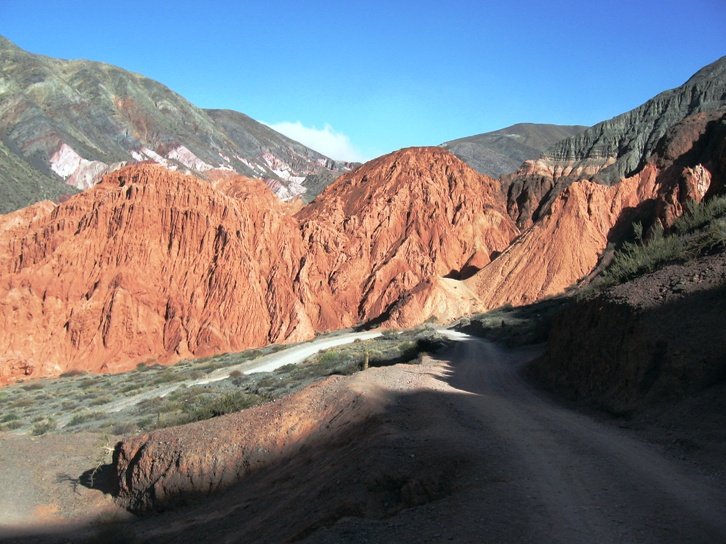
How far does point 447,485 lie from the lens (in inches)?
296

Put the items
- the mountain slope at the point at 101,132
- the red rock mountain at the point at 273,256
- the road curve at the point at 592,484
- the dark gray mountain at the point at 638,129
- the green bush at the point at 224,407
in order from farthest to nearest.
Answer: the mountain slope at the point at 101,132
the dark gray mountain at the point at 638,129
the red rock mountain at the point at 273,256
the green bush at the point at 224,407
the road curve at the point at 592,484

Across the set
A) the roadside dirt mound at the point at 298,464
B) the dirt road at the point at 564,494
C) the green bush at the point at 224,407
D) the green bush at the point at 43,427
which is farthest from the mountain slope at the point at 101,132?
the dirt road at the point at 564,494

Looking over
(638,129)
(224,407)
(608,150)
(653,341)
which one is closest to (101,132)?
(608,150)

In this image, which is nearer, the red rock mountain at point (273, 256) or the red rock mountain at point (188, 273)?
the red rock mountain at point (188, 273)

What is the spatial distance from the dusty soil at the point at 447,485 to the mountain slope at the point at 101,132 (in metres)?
74.7

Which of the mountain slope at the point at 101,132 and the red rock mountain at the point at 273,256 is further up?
the mountain slope at the point at 101,132

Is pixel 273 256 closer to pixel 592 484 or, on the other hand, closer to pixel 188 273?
pixel 188 273

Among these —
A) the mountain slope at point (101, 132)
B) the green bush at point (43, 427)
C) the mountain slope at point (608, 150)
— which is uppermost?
the mountain slope at point (101, 132)

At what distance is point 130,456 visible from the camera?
12.6 m

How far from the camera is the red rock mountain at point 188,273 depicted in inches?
1642

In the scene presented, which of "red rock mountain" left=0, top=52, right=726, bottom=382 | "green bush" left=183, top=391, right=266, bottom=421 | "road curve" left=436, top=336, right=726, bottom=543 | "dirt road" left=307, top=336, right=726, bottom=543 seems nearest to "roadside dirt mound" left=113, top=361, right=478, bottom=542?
"dirt road" left=307, top=336, right=726, bottom=543

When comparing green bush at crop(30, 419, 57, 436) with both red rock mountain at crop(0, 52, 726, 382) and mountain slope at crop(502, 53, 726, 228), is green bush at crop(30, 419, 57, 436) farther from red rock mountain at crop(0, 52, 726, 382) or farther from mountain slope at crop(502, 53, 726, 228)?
mountain slope at crop(502, 53, 726, 228)

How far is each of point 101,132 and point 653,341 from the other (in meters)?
131

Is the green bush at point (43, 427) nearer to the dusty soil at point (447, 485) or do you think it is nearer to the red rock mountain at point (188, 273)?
the dusty soil at point (447, 485)
